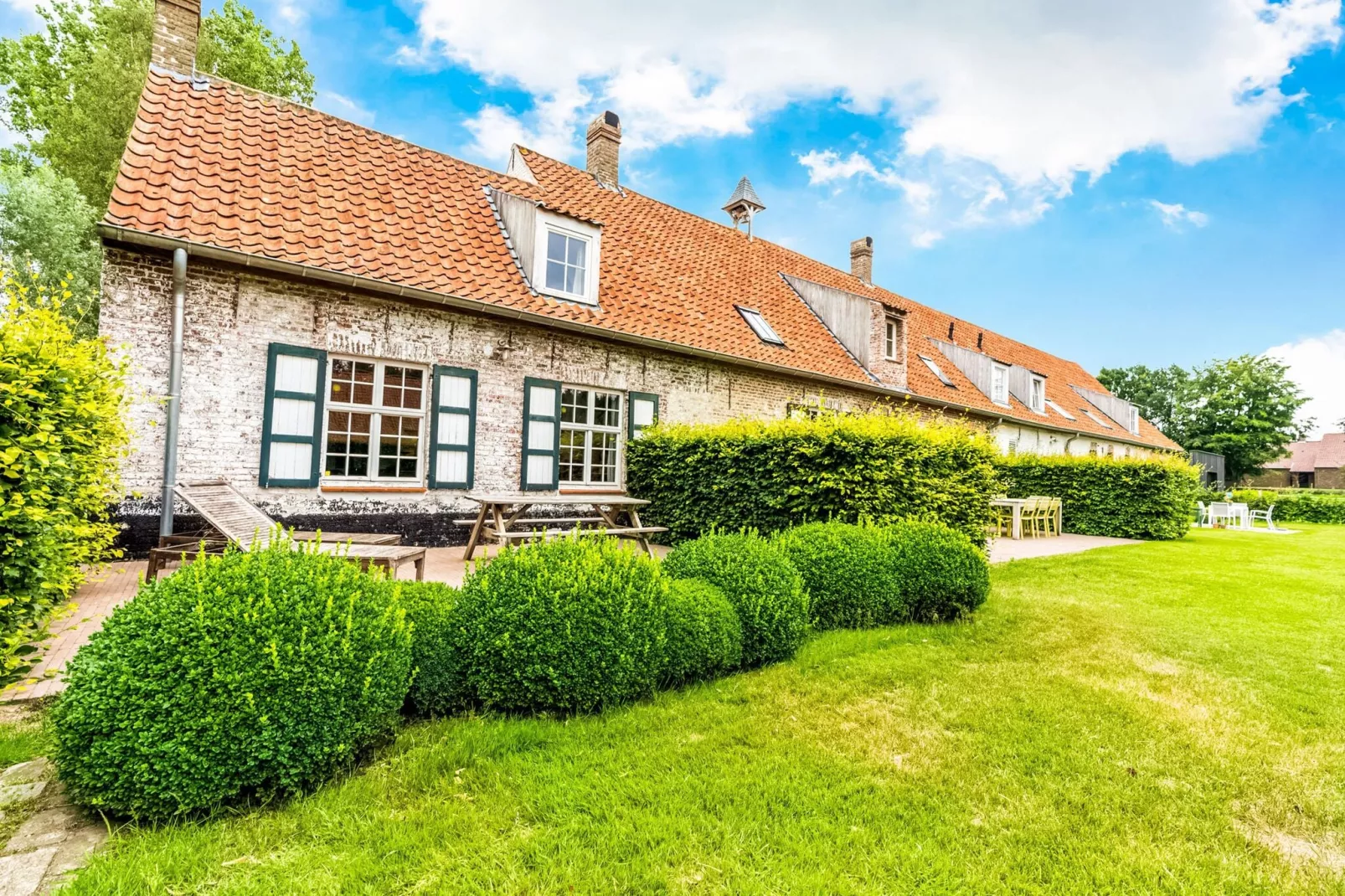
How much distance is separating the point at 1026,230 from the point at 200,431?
86.5 ft

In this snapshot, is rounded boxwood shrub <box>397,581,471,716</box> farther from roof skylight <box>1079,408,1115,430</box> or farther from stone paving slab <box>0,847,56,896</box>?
roof skylight <box>1079,408,1115,430</box>

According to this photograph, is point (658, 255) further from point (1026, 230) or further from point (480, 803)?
point (1026, 230)

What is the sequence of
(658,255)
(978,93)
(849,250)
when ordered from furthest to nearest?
1. (849,250)
2. (658,255)
3. (978,93)

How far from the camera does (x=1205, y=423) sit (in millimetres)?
39906

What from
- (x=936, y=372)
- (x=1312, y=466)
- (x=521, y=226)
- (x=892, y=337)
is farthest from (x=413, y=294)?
(x=1312, y=466)

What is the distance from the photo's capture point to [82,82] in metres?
18.8

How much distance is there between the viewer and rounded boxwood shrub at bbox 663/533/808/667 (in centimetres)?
451

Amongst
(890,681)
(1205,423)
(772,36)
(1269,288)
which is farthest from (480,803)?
(1205,423)

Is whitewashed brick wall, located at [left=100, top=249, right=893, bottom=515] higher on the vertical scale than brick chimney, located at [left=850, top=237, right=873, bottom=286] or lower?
lower

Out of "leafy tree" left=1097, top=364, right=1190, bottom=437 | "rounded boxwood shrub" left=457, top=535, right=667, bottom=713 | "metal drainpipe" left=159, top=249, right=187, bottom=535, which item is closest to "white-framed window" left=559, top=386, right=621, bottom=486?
"metal drainpipe" left=159, top=249, right=187, bottom=535

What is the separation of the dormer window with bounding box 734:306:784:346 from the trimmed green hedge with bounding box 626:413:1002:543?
4.60 metres

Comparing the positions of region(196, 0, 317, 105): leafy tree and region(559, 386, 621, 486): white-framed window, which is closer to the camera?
region(559, 386, 621, 486): white-framed window

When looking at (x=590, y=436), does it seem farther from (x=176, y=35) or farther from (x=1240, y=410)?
(x=1240, y=410)

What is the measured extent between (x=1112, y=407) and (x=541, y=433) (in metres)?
32.6
